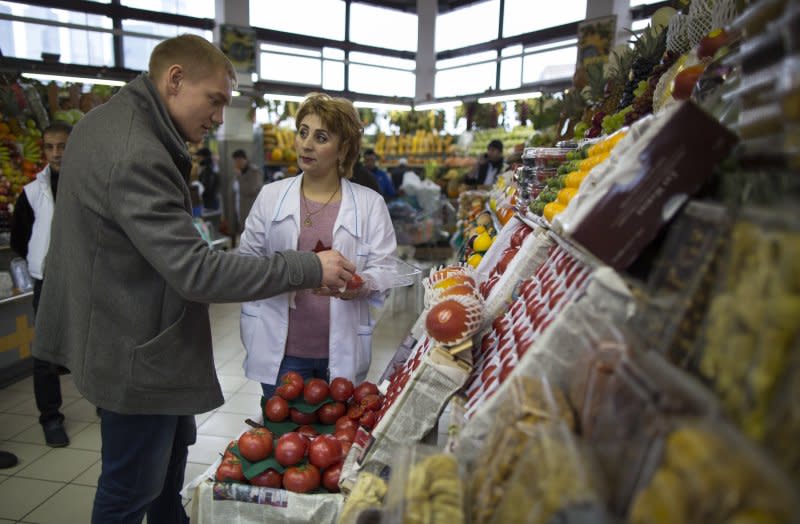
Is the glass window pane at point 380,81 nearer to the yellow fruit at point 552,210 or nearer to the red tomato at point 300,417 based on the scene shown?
the red tomato at point 300,417

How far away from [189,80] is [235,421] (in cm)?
259

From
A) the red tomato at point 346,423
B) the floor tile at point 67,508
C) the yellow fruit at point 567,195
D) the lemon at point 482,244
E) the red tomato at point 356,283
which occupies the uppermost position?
→ the yellow fruit at point 567,195

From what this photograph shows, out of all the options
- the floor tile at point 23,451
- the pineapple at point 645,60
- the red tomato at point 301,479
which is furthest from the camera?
the floor tile at point 23,451

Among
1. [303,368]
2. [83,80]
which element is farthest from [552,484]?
[83,80]

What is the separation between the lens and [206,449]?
3209mm

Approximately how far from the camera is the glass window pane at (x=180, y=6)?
9906 millimetres

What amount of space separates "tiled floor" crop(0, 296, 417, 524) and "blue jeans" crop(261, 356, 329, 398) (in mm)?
975

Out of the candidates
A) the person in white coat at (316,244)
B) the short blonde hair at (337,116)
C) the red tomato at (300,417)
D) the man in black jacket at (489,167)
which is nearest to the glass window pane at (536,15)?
the man in black jacket at (489,167)

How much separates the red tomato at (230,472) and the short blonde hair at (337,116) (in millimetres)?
1370

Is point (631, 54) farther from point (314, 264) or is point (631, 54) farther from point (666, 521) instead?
point (666, 521)

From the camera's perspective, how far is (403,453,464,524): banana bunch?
2.84 feet

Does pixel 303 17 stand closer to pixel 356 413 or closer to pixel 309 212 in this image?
pixel 309 212

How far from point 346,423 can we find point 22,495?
2.01 m

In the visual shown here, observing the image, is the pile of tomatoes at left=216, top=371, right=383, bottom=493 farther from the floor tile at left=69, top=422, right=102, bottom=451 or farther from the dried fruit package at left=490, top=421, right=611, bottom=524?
the floor tile at left=69, top=422, right=102, bottom=451
